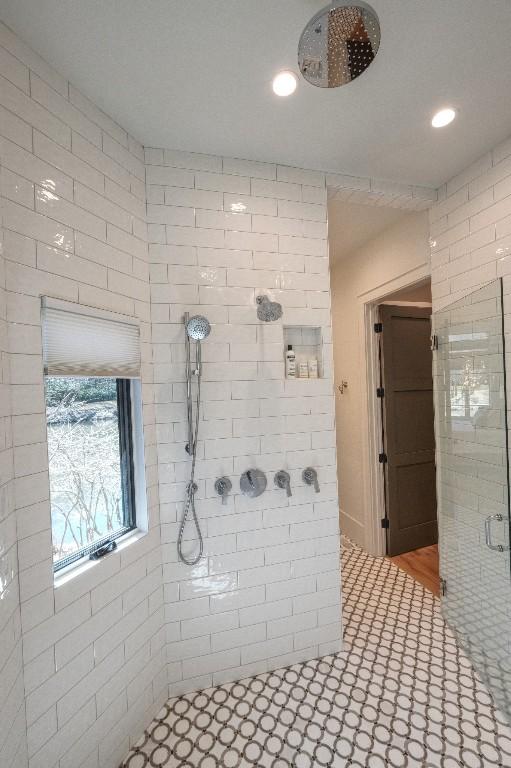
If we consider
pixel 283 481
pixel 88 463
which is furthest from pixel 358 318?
pixel 88 463

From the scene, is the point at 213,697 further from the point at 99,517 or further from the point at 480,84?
the point at 480,84

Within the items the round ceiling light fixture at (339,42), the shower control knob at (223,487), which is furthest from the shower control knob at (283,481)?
the round ceiling light fixture at (339,42)

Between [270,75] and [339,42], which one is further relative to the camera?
[270,75]

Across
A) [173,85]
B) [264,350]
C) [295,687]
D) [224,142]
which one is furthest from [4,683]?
[224,142]

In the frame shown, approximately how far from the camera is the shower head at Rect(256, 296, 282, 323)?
1.72 metres

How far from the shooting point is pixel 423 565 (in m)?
2.85

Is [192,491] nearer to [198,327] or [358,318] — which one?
[198,327]

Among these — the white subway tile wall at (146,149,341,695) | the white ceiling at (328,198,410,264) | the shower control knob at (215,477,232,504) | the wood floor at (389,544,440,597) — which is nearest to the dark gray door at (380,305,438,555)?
the wood floor at (389,544,440,597)

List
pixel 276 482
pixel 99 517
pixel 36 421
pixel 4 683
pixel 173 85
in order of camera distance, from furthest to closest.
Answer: pixel 276 482 → pixel 99 517 → pixel 173 85 → pixel 36 421 → pixel 4 683

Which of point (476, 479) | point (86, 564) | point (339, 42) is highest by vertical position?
point (339, 42)

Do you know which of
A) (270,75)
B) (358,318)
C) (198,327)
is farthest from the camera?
(358,318)

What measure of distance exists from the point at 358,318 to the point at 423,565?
2.19m

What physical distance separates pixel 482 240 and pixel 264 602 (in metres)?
2.31

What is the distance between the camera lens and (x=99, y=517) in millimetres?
1499
